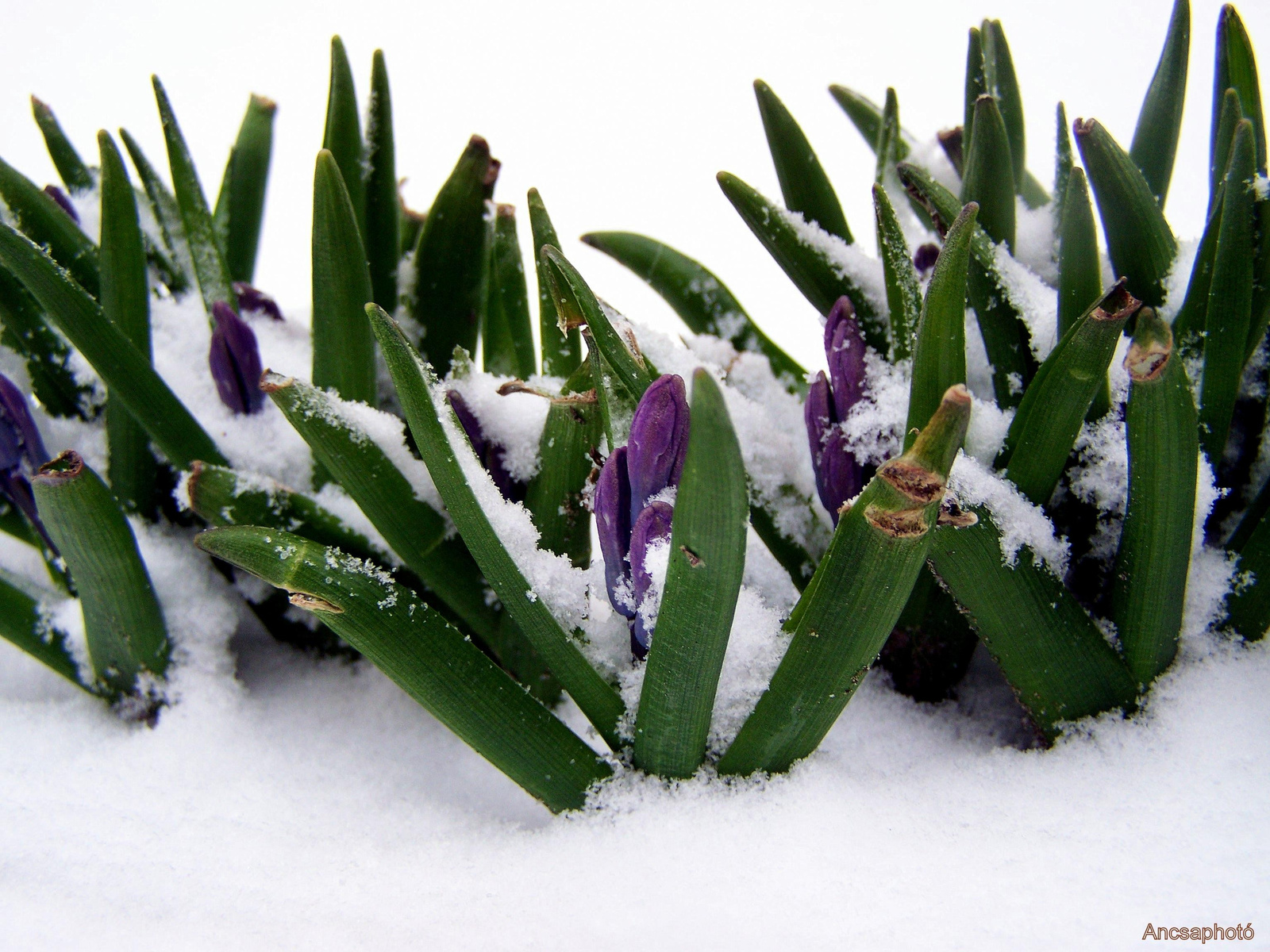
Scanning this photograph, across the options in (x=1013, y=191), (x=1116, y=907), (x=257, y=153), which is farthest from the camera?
(x=257, y=153)

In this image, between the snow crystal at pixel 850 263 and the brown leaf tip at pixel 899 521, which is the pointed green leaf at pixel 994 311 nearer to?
the snow crystal at pixel 850 263

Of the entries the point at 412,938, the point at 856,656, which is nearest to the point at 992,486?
the point at 856,656

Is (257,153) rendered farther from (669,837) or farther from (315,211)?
(669,837)

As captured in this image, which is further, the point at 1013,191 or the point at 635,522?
the point at 1013,191

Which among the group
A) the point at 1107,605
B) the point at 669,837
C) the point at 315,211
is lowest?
the point at 669,837

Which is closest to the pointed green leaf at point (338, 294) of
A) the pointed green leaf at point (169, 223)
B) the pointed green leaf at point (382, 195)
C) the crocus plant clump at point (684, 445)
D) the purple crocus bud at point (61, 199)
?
the crocus plant clump at point (684, 445)

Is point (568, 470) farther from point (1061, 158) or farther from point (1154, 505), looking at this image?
point (1061, 158)
